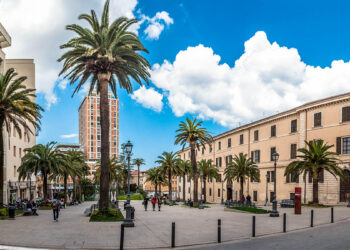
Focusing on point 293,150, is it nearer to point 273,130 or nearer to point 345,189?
point 273,130

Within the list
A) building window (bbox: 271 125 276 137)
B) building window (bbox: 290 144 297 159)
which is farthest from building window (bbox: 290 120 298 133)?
building window (bbox: 271 125 276 137)

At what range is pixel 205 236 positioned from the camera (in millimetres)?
16484

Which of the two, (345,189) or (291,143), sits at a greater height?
(291,143)

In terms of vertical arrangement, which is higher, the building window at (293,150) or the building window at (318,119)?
the building window at (318,119)

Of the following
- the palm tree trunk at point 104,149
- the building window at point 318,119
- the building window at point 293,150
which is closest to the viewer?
the palm tree trunk at point 104,149

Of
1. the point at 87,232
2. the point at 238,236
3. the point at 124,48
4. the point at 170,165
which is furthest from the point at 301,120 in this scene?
the point at 87,232

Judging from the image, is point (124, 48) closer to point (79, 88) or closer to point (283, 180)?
point (79, 88)

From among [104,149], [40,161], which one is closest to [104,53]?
[104,149]

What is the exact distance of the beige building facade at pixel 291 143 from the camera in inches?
1583

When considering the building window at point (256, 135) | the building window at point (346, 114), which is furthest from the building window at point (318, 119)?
the building window at point (256, 135)

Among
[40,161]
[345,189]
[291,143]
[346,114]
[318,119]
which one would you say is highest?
[346,114]

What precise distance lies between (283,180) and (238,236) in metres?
36.7

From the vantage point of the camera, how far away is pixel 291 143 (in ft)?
161

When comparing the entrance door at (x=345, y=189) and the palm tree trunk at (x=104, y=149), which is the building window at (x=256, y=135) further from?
the palm tree trunk at (x=104, y=149)
